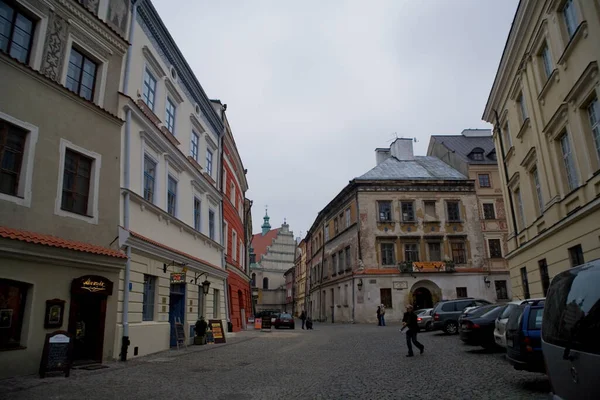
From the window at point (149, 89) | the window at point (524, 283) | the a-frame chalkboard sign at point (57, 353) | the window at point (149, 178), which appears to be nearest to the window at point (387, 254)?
the window at point (524, 283)

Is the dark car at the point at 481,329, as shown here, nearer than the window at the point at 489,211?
Yes

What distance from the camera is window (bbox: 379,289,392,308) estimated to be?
3689cm

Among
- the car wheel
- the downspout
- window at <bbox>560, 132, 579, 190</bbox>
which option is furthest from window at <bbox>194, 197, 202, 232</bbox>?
window at <bbox>560, 132, 579, 190</bbox>

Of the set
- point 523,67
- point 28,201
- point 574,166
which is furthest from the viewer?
point 523,67

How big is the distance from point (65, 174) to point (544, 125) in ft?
51.9

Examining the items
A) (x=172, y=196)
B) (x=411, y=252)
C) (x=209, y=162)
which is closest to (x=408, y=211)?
(x=411, y=252)

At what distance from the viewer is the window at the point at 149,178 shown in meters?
15.1

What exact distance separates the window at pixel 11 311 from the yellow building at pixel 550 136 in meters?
14.5

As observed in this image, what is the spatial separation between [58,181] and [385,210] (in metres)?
31.2

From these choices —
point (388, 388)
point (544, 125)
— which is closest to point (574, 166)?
point (544, 125)

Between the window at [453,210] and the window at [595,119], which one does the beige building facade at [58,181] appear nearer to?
the window at [595,119]

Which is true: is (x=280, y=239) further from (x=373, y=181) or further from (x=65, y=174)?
(x=65, y=174)

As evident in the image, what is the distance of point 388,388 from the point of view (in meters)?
8.36

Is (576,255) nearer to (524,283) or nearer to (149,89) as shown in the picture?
(524,283)
